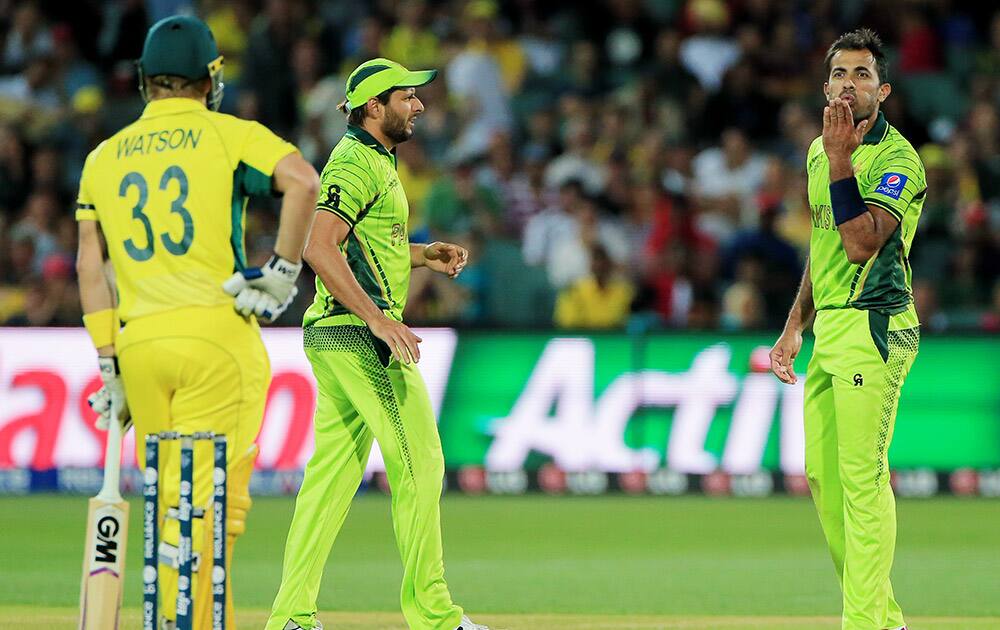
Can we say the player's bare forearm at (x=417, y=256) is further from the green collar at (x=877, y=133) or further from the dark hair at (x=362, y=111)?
the green collar at (x=877, y=133)

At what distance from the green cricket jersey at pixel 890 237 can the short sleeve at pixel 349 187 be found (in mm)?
1816

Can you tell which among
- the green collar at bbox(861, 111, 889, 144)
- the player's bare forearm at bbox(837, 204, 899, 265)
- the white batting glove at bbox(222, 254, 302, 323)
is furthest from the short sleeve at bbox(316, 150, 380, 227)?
the green collar at bbox(861, 111, 889, 144)

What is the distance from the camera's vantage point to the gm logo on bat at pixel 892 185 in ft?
21.9

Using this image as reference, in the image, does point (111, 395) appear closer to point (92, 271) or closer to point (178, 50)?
point (92, 271)

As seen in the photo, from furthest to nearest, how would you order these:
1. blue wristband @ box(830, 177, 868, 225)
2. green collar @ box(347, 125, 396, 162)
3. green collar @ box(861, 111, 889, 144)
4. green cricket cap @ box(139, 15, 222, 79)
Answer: green collar @ box(347, 125, 396, 162)
green collar @ box(861, 111, 889, 144)
blue wristband @ box(830, 177, 868, 225)
green cricket cap @ box(139, 15, 222, 79)

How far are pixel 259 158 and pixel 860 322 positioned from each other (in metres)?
2.53

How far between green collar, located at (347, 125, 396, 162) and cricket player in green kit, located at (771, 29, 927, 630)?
1.80m

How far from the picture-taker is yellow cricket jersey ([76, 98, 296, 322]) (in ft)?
18.7

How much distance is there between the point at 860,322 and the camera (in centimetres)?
679

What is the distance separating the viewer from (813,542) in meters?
11.9

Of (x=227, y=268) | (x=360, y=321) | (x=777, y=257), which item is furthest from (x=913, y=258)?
(x=227, y=268)

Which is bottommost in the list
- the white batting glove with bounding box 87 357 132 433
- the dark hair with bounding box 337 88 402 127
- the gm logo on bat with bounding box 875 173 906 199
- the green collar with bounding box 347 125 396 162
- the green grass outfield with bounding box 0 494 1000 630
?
the green grass outfield with bounding box 0 494 1000 630

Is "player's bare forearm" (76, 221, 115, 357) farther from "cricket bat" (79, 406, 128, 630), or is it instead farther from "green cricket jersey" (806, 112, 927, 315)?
"green cricket jersey" (806, 112, 927, 315)

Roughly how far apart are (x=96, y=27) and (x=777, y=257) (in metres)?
9.12
